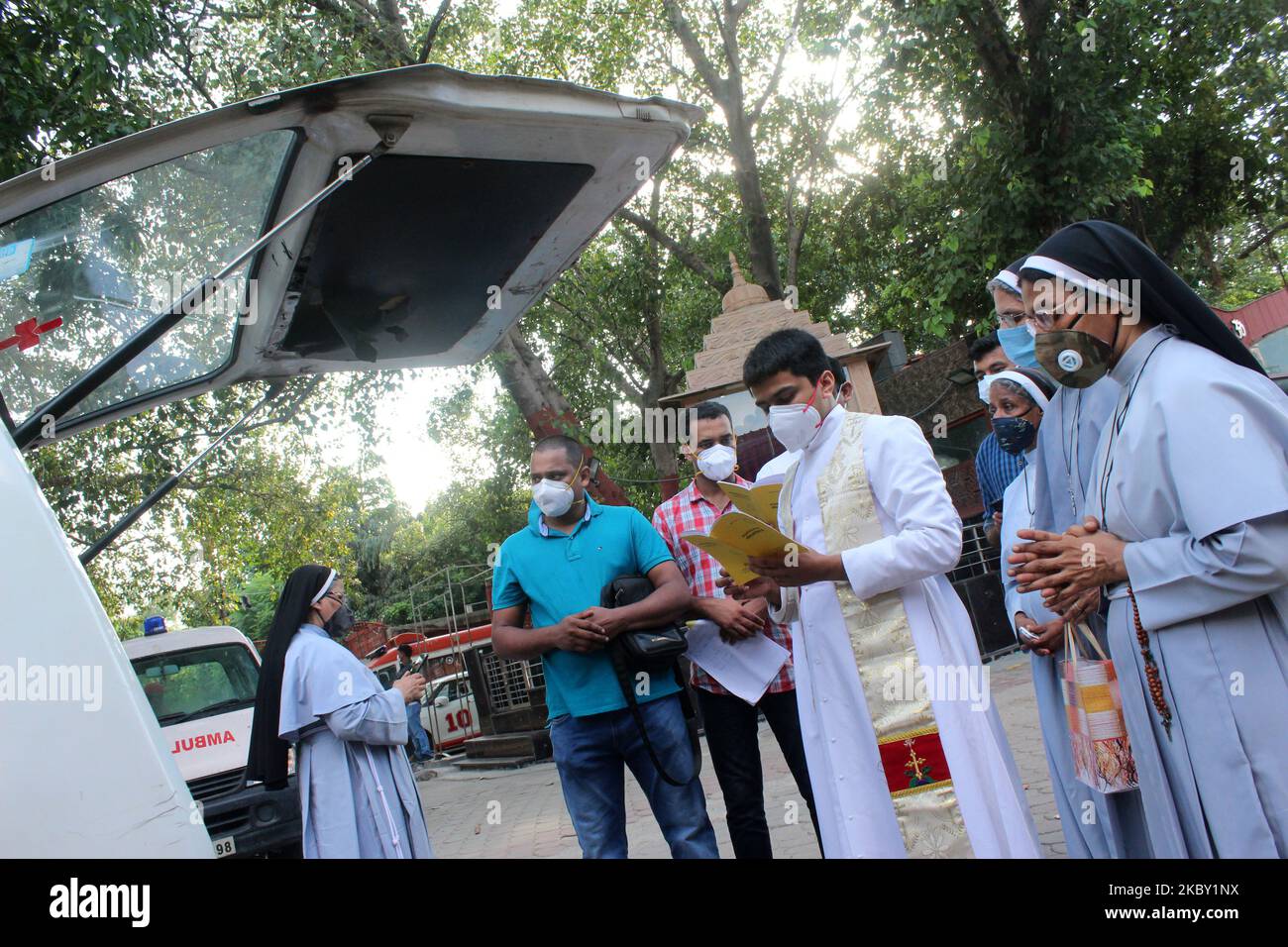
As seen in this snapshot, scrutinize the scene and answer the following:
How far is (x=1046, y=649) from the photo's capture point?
11.0 ft

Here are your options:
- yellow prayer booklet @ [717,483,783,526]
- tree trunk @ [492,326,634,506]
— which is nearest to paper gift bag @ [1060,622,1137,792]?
yellow prayer booklet @ [717,483,783,526]

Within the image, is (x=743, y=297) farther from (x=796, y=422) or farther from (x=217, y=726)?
(x=796, y=422)

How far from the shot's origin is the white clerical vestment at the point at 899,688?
9.23 feet

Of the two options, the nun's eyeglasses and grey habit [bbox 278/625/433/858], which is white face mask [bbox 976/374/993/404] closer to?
the nun's eyeglasses

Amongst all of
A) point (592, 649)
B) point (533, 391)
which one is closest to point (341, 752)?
point (592, 649)

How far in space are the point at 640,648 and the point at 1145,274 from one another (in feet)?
6.94

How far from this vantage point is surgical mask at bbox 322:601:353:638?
427cm

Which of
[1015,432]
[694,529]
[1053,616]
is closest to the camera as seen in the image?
[1053,616]

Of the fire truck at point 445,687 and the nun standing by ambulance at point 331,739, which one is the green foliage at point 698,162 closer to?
the fire truck at point 445,687

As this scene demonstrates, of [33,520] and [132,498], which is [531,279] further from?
[132,498]

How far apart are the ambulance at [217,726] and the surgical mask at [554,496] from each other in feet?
14.0

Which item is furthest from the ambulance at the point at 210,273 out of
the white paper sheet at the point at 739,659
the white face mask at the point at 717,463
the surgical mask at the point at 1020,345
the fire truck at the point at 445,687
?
the fire truck at the point at 445,687
